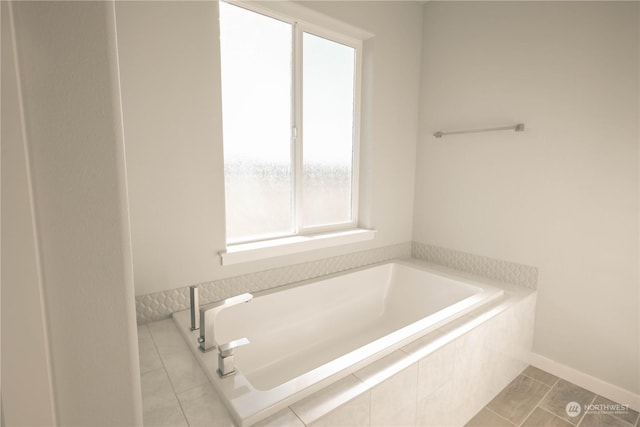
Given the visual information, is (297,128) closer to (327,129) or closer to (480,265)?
(327,129)

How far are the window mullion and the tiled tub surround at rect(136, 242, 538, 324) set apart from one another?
13.0 inches

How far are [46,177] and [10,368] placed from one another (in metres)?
0.24

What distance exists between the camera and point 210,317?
4.30 feet

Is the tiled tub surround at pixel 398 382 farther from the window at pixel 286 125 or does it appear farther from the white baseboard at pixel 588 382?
the window at pixel 286 125

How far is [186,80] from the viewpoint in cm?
159

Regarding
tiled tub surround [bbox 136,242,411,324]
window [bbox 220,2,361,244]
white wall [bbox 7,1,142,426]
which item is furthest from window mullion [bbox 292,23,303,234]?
white wall [bbox 7,1,142,426]

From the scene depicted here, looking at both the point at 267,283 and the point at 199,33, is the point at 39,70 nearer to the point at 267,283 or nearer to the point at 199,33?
the point at 199,33

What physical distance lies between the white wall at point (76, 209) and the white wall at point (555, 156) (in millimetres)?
2315

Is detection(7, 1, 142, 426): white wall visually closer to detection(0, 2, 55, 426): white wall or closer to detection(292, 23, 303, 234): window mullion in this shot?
detection(0, 2, 55, 426): white wall

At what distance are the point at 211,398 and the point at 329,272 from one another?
1.30 meters

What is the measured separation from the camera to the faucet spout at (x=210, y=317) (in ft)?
4.16

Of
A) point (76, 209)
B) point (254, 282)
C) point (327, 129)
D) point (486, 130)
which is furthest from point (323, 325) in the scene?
point (76, 209)

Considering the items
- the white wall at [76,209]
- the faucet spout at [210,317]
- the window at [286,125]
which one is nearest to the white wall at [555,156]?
the window at [286,125]

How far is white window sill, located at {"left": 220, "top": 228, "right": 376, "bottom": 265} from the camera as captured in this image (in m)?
1.84
